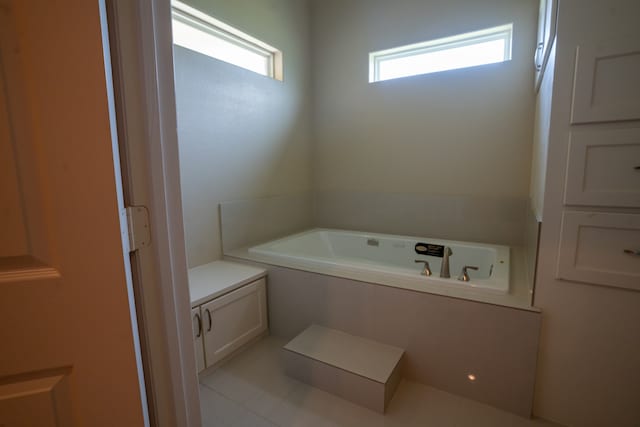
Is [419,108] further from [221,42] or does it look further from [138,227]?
[138,227]

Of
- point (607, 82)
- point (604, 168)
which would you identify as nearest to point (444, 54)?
point (607, 82)

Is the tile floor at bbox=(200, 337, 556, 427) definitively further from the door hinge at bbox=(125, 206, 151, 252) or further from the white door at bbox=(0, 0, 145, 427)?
the door hinge at bbox=(125, 206, 151, 252)

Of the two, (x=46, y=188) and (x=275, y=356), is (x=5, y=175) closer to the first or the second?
(x=46, y=188)

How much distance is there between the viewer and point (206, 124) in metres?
2.16

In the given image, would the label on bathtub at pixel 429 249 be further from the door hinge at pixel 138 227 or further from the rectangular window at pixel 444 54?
the door hinge at pixel 138 227

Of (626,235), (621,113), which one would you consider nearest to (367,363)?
(626,235)

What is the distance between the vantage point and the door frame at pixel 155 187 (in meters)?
0.57

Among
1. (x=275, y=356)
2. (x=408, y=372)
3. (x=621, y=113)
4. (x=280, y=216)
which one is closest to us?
(x=621, y=113)

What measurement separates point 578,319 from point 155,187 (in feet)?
5.56

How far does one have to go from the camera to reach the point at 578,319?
1274 millimetres

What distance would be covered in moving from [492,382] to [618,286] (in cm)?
71

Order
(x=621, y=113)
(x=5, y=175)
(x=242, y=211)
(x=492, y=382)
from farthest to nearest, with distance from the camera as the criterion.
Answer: (x=242, y=211) < (x=492, y=382) < (x=621, y=113) < (x=5, y=175)

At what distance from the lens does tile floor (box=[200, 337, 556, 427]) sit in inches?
55.0

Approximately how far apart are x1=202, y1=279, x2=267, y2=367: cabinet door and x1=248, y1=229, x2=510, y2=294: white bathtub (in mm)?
301
